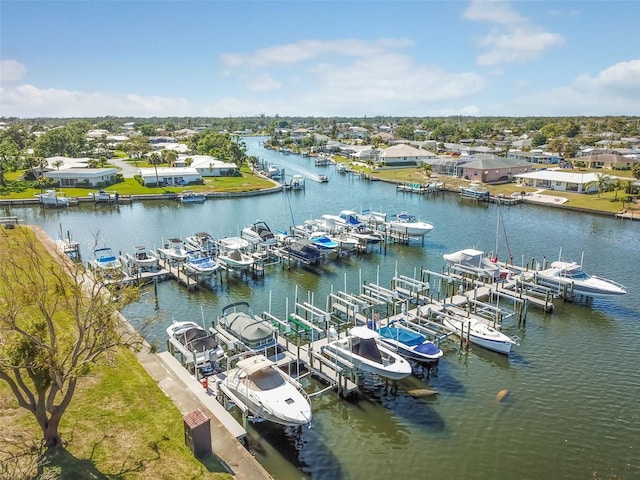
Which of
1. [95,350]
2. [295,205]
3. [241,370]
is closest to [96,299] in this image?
[95,350]

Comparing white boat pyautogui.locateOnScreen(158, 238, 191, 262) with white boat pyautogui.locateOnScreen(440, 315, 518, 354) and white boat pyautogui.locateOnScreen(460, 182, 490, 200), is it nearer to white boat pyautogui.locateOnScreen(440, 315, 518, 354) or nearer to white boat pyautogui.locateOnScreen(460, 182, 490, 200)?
white boat pyautogui.locateOnScreen(440, 315, 518, 354)

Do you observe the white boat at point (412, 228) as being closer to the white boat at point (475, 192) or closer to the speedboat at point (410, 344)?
the speedboat at point (410, 344)

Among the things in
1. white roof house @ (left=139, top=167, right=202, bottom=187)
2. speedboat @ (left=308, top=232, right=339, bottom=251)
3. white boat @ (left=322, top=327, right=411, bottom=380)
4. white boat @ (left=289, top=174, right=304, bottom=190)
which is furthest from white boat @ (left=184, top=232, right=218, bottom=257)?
white boat @ (left=289, top=174, right=304, bottom=190)

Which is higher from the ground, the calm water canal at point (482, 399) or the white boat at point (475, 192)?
the white boat at point (475, 192)

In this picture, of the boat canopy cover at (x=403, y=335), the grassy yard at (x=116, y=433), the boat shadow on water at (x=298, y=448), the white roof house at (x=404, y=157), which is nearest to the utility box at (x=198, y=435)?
the grassy yard at (x=116, y=433)

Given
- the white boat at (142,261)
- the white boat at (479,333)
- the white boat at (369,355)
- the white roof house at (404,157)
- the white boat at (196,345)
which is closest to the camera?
the white boat at (369,355)

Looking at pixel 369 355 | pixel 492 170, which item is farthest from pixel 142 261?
pixel 492 170

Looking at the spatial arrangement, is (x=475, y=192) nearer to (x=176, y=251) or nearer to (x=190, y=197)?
(x=190, y=197)
